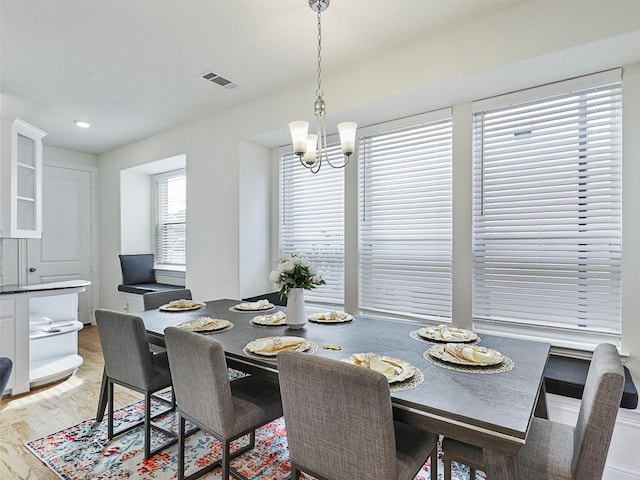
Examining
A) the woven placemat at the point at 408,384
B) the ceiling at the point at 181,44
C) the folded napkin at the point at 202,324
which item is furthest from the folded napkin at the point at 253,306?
the ceiling at the point at 181,44

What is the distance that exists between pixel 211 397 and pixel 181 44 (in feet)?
7.58

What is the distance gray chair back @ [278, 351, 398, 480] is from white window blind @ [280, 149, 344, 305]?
7.25 ft

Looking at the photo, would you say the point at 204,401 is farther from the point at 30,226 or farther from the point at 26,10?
the point at 30,226

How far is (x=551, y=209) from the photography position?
2.40 m

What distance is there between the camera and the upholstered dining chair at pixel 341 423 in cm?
114

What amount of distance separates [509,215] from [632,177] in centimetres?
69

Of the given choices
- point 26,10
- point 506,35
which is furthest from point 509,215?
point 26,10

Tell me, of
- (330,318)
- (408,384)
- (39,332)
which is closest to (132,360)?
(330,318)

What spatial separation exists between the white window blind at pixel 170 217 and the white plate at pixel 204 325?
3.13 meters

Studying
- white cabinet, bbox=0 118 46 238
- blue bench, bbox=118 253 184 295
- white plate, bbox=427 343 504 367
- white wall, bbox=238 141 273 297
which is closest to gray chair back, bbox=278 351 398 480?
white plate, bbox=427 343 504 367

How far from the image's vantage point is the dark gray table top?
1.09m

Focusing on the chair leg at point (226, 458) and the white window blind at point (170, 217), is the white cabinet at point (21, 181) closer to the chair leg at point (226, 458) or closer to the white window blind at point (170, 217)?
the white window blind at point (170, 217)

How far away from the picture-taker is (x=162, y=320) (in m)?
2.40

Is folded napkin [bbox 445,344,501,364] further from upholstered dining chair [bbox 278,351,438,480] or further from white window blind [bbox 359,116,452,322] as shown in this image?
white window blind [bbox 359,116,452,322]
